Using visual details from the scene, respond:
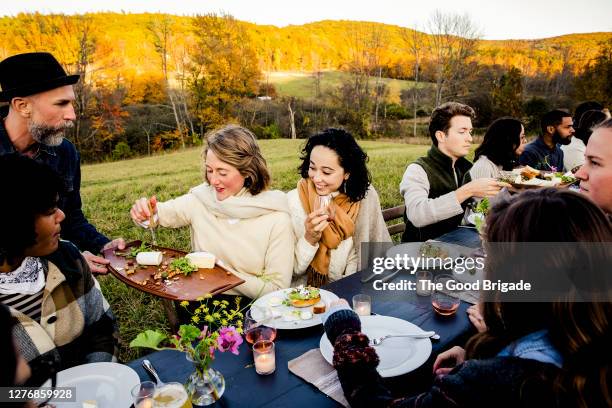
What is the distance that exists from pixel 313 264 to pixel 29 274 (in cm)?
191

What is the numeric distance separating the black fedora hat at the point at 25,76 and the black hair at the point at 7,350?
8.84ft

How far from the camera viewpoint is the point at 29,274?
1968 mm

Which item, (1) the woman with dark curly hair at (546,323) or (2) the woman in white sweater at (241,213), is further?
(2) the woman in white sweater at (241,213)

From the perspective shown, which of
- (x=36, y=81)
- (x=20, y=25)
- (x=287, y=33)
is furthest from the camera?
(x=287, y=33)

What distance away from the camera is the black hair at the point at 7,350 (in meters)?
0.84

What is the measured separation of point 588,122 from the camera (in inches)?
285

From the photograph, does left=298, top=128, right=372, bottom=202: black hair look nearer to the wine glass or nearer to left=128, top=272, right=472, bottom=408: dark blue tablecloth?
the wine glass

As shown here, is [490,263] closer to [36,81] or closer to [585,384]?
[585,384]

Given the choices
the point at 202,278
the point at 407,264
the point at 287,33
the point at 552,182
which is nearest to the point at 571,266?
the point at 407,264

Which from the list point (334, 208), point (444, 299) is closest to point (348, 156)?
point (334, 208)

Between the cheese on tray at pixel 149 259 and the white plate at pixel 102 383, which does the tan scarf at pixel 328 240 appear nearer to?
the cheese on tray at pixel 149 259

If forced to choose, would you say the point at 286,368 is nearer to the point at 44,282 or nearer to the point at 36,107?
the point at 44,282

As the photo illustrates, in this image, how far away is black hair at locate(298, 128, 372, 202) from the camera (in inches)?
125

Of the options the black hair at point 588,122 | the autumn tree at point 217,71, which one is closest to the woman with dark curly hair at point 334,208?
the black hair at point 588,122
